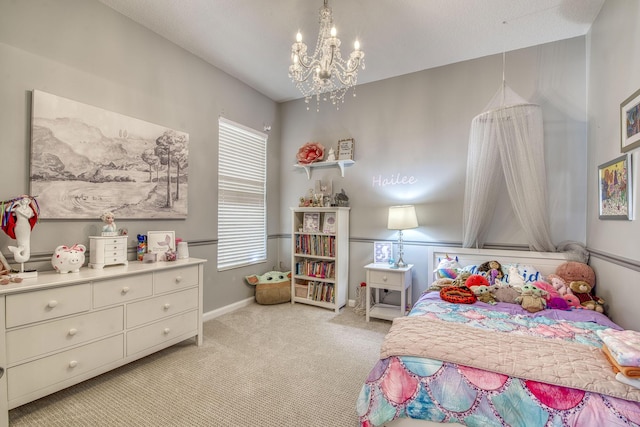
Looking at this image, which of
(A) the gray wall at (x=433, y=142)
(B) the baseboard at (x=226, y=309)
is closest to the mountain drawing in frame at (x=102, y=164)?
(B) the baseboard at (x=226, y=309)

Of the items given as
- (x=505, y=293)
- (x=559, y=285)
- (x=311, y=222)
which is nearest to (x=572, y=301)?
(x=559, y=285)

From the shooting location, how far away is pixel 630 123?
1920mm

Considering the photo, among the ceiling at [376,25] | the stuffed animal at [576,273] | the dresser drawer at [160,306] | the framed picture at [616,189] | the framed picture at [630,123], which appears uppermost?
the ceiling at [376,25]

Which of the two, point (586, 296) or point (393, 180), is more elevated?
point (393, 180)

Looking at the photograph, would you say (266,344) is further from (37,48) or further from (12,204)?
(37,48)

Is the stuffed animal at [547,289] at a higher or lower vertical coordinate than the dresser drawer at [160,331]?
higher

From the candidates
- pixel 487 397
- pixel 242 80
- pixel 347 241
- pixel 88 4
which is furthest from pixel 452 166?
pixel 88 4

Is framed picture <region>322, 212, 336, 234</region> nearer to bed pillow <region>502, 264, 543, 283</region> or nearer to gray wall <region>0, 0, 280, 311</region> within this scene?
gray wall <region>0, 0, 280, 311</region>

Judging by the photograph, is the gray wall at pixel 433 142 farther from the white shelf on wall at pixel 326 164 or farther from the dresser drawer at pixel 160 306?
the dresser drawer at pixel 160 306

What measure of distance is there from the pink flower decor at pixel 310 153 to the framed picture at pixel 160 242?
6.87 feet

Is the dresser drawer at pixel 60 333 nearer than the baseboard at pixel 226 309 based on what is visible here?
Yes

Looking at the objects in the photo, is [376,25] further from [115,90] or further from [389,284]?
[389,284]

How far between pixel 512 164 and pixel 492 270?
3.44 ft

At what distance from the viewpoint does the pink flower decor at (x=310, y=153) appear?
4172mm
